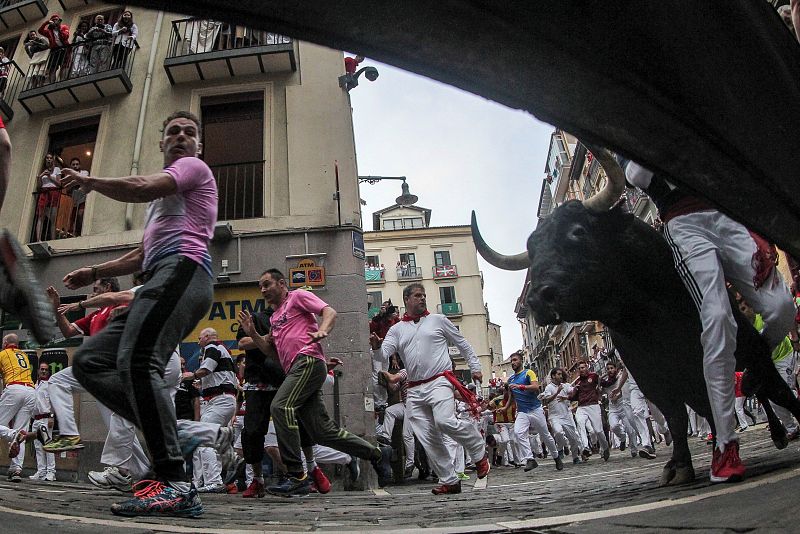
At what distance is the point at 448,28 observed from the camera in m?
0.79

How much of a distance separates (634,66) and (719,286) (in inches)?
89.1

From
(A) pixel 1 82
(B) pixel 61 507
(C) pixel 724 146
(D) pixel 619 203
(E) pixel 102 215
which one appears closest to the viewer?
(C) pixel 724 146

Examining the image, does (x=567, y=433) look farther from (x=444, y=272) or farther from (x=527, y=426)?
(x=444, y=272)

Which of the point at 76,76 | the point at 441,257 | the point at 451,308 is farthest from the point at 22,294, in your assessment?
the point at 441,257

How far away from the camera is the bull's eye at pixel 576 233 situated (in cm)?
307

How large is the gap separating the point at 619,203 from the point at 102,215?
38.2 feet

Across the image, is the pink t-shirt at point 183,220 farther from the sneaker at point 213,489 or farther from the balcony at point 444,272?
the balcony at point 444,272

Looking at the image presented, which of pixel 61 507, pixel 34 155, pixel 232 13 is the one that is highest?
pixel 34 155

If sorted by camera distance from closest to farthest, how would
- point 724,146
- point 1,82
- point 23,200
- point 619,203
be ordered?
point 724,146, point 619,203, point 23,200, point 1,82

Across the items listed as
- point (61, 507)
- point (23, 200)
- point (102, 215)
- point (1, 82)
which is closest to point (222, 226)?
point (102, 215)

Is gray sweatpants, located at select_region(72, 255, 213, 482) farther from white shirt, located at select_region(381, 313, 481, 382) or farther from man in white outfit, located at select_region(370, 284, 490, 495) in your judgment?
white shirt, located at select_region(381, 313, 481, 382)

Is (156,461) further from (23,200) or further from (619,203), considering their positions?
(23,200)

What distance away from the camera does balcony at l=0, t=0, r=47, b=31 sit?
593 inches

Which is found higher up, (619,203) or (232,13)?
(619,203)
